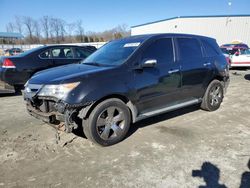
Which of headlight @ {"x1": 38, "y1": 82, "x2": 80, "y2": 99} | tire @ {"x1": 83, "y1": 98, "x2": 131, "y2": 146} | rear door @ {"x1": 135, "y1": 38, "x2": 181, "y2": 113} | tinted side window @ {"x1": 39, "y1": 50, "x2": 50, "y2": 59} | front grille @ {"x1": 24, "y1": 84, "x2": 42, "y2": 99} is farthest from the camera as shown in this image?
tinted side window @ {"x1": 39, "y1": 50, "x2": 50, "y2": 59}

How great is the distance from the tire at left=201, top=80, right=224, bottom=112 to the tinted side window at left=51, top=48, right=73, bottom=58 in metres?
4.81

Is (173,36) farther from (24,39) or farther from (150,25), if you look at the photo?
(24,39)

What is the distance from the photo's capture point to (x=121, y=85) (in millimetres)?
3740

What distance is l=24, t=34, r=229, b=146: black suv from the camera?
11.3ft

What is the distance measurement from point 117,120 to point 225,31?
118ft

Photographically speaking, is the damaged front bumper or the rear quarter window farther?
the rear quarter window

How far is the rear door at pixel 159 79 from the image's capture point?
404cm

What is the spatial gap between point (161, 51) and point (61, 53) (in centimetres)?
445

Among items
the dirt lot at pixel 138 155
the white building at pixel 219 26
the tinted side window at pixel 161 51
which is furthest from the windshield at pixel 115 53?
the white building at pixel 219 26

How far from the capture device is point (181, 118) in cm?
515

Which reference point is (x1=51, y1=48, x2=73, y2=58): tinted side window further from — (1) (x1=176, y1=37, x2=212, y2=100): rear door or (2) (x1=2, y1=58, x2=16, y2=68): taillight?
Result: (1) (x1=176, y1=37, x2=212, y2=100): rear door

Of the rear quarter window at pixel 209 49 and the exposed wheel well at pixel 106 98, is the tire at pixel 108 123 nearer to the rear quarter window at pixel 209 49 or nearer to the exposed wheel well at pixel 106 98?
the exposed wheel well at pixel 106 98

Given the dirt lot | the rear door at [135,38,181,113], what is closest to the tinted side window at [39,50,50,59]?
the dirt lot

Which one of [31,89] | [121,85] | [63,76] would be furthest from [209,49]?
[31,89]
